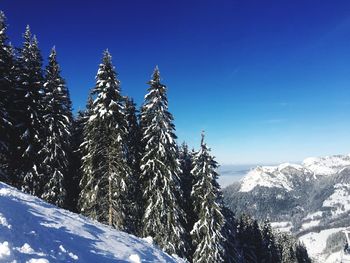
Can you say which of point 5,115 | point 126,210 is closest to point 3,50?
point 5,115

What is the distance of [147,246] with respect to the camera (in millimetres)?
16734

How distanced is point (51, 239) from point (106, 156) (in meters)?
19.3

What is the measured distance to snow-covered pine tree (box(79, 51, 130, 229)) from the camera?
29.5 meters

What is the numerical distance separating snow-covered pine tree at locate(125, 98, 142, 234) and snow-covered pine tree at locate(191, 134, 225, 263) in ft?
18.1

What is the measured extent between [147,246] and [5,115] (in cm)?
1933

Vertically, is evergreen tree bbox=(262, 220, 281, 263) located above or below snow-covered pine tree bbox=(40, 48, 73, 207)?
below

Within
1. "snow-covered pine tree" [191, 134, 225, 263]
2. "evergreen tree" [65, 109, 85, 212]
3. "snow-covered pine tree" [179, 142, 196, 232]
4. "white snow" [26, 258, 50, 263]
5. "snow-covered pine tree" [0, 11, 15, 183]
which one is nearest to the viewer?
"white snow" [26, 258, 50, 263]

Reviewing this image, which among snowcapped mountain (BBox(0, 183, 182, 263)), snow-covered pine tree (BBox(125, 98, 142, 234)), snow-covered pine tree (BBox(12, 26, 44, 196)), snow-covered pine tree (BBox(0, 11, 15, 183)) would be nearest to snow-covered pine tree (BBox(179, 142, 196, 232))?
snow-covered pine tree (BBox(125, 98, 142, 234))

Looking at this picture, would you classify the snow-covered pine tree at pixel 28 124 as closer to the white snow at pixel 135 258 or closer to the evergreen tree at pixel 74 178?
the evergreen tree at pixel 74 178

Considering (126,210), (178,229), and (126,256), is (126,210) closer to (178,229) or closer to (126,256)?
(178,229)

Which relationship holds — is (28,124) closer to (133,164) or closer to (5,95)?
(5,95)

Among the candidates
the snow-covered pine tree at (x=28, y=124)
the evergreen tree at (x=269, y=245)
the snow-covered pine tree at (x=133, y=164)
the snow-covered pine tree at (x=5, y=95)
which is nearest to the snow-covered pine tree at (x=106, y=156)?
the snow-covered pine tree at (x=133, y=164)

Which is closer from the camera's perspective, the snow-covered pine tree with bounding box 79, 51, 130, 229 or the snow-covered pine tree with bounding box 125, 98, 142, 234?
the snow-covered pine tree with bounding box 79, 51, 130, 229

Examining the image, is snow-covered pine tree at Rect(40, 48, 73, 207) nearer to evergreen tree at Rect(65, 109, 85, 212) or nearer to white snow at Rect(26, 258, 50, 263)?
evergreen tree at Rect(65, 109, 85, 212)
